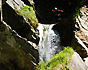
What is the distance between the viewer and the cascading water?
25.6 ft

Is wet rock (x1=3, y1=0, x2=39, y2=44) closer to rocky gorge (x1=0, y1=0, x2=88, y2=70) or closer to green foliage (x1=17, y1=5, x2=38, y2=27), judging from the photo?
rocky gorge (x1=0, y1=0, x2=88, y2=70)

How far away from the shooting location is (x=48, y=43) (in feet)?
26.8

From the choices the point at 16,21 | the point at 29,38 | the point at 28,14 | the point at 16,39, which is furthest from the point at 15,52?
the point at 28,14

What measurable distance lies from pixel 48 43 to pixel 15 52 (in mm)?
2546

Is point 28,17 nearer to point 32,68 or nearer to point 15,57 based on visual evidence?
point 15,57

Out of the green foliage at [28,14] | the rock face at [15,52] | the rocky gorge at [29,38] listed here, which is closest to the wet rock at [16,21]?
the rocky gorge at [29,38]

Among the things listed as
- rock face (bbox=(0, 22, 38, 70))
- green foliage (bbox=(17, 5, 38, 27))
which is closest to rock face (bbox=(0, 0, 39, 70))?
rock face (bbox=(0, 22, 38, 70))

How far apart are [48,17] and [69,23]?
4.85m

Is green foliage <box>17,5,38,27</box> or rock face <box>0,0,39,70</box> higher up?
green foliage <box>17,5,38,27</box>

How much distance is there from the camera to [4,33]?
6.93 m

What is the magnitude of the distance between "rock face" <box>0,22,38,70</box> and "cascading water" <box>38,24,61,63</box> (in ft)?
2.37

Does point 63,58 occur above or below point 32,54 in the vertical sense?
below

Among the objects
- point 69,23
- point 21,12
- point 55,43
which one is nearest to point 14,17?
point 21,12

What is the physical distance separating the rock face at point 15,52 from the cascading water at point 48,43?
722 mm
